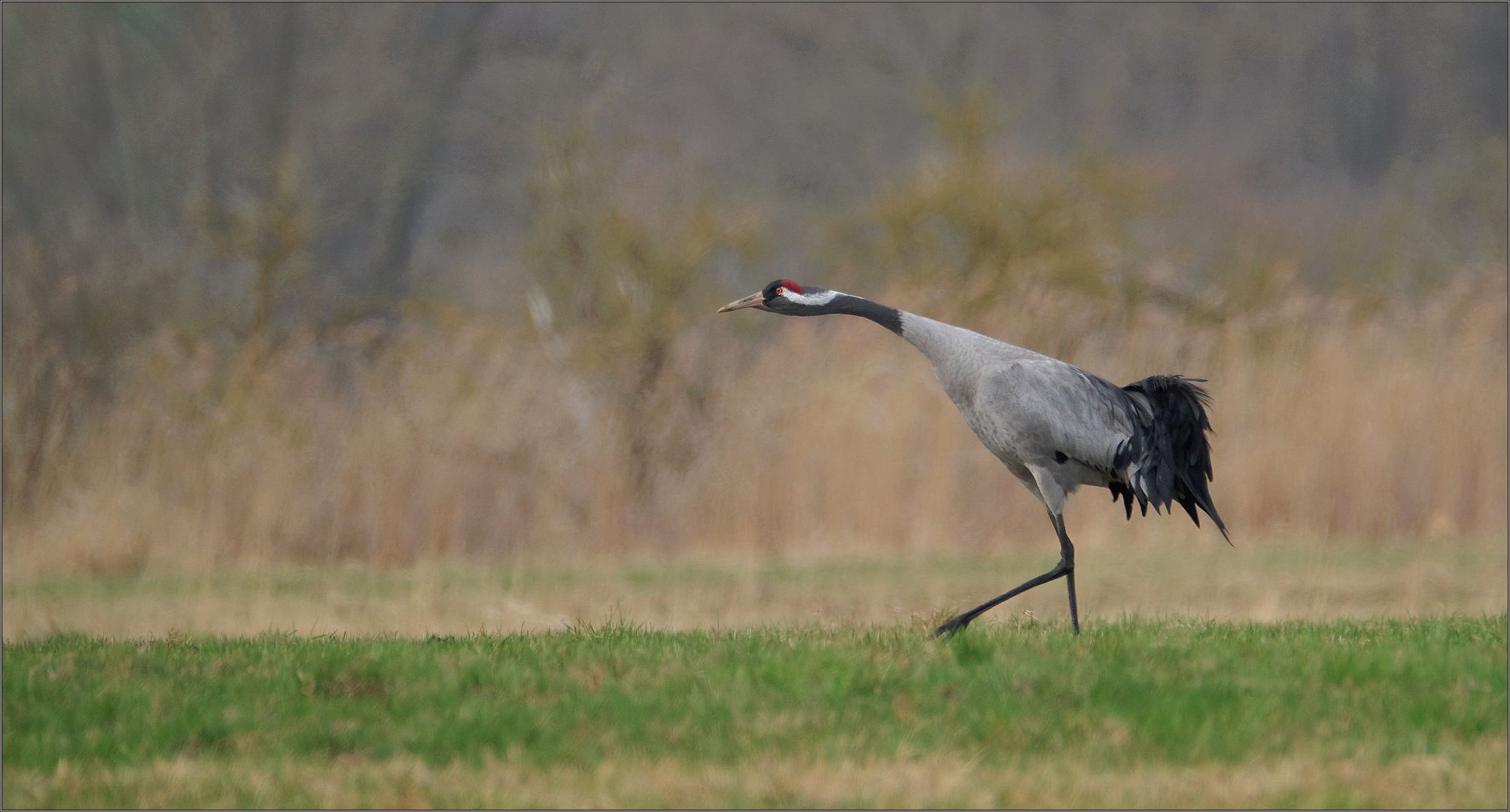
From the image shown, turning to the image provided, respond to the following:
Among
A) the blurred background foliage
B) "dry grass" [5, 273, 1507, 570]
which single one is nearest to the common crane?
"dry grass" [5, 273, 1507, 570]

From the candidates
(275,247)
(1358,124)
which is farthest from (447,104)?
(1358,124)

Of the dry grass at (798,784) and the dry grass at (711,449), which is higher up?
the dry grass at (711,449)

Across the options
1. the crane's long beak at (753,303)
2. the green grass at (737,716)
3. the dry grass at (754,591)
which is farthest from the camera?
the dry grass at (754,591)

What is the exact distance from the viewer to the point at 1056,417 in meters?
6.93

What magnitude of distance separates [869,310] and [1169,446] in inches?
53.3

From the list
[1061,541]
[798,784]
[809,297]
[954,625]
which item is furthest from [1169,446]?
[798,784]

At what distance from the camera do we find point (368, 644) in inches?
256

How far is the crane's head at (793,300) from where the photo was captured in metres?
7.52

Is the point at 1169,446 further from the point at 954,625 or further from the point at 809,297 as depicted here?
the point at 809,297

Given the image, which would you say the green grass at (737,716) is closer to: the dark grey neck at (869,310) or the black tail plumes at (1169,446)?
the black tail plumes at (1169,446)

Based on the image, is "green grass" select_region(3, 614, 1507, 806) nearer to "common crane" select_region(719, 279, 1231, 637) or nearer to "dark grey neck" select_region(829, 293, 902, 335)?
"common crane" select_region(719, 279, 1231, 637)

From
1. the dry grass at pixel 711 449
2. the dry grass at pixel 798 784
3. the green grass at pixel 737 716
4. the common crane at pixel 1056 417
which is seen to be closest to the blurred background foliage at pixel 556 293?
the dry grass at pixel 711 449

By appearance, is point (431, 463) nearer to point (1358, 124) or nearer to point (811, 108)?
point (811, 108)

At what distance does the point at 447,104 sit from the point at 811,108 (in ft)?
25.1
